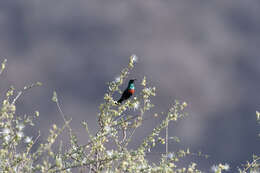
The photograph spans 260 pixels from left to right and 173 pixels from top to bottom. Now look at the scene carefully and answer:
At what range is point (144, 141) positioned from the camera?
7797mm

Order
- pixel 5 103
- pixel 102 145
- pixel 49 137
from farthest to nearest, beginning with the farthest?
1. pixel 102 145
2. pixel 5 103
3. pixel 49 137

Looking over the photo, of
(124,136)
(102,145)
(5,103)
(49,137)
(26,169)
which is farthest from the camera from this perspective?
(124,136)

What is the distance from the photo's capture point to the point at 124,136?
822 centimetres

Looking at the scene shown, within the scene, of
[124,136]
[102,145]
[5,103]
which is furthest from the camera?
[124,136]

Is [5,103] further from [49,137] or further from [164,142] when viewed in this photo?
[164,142]

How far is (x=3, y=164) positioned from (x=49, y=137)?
1.13m

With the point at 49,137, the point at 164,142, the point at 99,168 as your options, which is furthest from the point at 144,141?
the point at 49,137

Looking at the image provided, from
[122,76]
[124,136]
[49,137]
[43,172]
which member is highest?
[122,76]

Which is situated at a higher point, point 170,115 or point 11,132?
point 170,115

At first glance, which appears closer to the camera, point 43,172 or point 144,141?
point 43,172

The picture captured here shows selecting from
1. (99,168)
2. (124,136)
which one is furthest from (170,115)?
(99,168)

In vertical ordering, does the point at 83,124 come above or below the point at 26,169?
above

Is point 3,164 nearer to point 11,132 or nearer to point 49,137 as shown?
point 11,132

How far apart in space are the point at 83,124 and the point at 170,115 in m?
1.73
